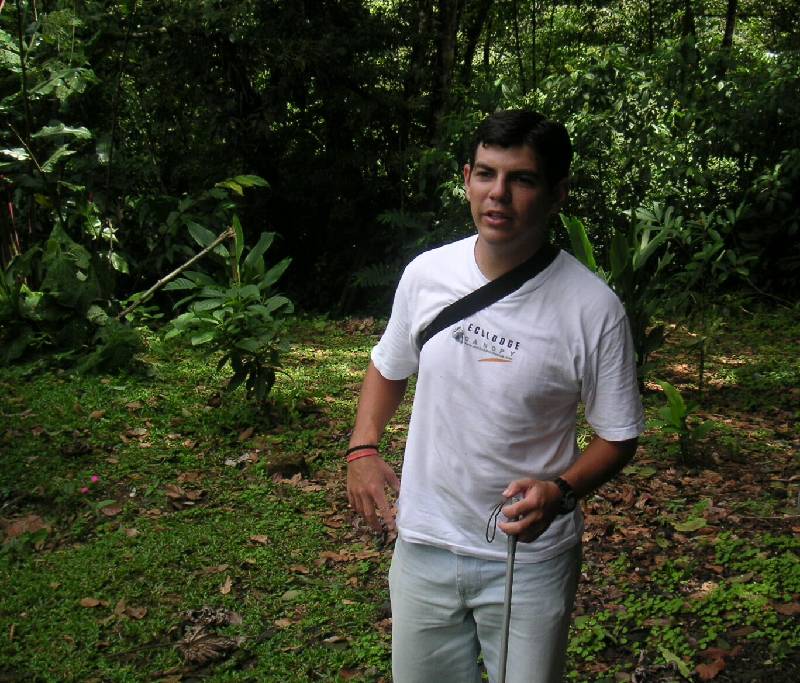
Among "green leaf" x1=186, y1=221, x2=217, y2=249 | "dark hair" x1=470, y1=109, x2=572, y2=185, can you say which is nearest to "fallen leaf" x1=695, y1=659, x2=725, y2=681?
"dark hair" x1=470, y1=109, x2=572, y2=185

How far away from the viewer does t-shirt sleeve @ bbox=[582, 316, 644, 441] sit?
176cm

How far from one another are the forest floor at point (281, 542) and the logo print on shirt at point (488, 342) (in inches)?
73.0

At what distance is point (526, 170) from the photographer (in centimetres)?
178

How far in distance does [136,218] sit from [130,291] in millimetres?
790

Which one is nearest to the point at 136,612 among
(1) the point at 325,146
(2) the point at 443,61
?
(1) the point at 325,146

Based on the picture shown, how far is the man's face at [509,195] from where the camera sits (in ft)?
5.82

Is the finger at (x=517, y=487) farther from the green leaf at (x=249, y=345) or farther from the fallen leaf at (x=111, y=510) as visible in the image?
the green leaf at (x=249, y=345)

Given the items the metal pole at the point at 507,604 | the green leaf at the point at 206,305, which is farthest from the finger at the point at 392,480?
the green leaf at the point at 206,305

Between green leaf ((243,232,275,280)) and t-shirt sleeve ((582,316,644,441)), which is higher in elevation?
t-shirt sleeve ((582,316,644,441))

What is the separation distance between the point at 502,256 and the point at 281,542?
2.88m

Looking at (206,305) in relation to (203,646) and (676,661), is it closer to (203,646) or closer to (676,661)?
(203,646)

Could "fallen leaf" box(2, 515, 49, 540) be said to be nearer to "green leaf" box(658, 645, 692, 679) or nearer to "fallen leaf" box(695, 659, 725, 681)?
"green leaf" box(658, 645, 692, 679)

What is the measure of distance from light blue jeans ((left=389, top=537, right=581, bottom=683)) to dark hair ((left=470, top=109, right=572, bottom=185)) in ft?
2.57

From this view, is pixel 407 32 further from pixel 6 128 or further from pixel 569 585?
pixel 569 585
